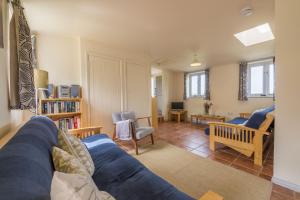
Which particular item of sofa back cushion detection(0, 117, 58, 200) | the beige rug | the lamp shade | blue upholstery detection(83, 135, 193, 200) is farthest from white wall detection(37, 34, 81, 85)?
sofa back cushion detection(0, 117, 58, 200)

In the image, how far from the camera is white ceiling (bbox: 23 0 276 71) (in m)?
1.83

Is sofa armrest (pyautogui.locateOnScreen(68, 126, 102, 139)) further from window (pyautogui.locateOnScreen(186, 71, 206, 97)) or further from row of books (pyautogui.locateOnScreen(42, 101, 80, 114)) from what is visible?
window (pyautogui.locateOnScreen(186, 71, 206, 97))

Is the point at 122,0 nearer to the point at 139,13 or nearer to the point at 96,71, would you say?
the point at 139,13

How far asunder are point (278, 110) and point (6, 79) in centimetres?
291

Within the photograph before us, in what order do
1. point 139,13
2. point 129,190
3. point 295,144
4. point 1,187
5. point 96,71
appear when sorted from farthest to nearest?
1. point 96,71
2. point 139,13
3. point 295,144
4. point 129,190
5. point 1,187

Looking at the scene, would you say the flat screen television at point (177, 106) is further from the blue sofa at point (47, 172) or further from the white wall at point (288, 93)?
the blue sofa at point (47, 172)

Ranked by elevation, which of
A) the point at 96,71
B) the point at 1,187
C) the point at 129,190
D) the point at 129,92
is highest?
the point at 96,71

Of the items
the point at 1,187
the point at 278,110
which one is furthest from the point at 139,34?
the point at 1,187

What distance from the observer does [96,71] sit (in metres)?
3.22

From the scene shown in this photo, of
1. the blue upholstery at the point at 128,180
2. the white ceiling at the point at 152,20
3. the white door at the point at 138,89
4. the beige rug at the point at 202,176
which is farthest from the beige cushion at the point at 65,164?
the white door at the point at 138,89

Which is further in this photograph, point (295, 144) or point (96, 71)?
point (96, 71)

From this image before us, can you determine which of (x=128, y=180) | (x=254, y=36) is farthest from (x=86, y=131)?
(x=254, y=36)

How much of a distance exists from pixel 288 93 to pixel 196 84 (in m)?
4.40

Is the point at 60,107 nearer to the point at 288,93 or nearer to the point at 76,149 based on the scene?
the point at 76,149
